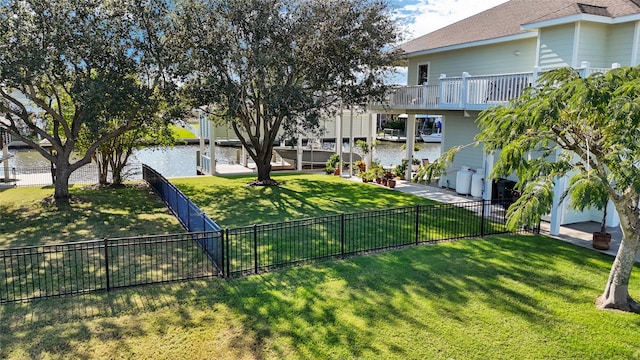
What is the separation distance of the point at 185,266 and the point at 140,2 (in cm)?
1017

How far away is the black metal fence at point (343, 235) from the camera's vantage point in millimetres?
9820

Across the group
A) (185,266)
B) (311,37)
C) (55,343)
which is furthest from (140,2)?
(55,343)

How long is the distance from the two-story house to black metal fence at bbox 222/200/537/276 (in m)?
1.96

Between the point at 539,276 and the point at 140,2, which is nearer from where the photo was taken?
the point at 539,276

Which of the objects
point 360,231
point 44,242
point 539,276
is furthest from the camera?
point 360,231

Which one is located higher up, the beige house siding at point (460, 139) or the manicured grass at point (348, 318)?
the beige house siding at point (460, 139)

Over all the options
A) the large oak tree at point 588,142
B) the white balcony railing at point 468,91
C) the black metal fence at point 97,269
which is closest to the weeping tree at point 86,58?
the black metal fence at point 97,269

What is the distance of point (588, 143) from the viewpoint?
7.35 meters

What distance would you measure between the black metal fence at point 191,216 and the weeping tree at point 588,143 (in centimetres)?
463

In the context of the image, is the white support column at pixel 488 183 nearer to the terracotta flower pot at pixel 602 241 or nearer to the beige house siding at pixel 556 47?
the beige house siding at pixel 556 47

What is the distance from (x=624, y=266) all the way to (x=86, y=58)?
15.6m

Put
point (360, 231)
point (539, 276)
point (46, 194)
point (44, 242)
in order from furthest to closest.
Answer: point (46, 194), point (360, 231), point (44, 242), point (539, 276)

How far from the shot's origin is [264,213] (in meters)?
14.7

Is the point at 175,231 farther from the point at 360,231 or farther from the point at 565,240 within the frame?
the point at 565,240
